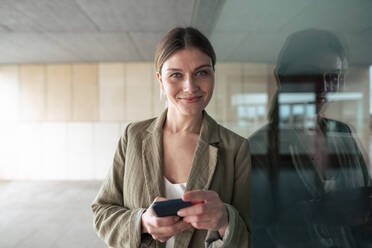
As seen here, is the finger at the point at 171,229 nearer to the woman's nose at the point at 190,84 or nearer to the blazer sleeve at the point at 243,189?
the blazer sleeve at the point at 243,189

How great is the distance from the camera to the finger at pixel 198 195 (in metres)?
0.79

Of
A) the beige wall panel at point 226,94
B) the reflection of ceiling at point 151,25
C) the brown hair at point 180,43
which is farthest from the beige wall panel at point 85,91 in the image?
the brown hair at point 180,43

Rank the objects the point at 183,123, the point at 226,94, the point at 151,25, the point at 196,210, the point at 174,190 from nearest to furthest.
A: 1. the point at 196,210
2. the point at 174,190
3. the point at 183,123
4. the point at 151,25
5. the point at 226,94

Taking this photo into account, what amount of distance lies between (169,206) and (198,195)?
116 mm

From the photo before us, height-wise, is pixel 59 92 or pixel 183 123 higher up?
pixel 59 92

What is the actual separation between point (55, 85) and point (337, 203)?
851 centimetres

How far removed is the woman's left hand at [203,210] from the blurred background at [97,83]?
2.08 feet

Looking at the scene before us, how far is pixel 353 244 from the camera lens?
102 cm

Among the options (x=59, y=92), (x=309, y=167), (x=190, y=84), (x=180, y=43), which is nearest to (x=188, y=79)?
(x=190, y=84)

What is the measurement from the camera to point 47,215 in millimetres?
5113

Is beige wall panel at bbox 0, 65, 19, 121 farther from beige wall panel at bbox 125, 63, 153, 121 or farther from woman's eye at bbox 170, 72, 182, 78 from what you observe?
woman's eye at bbox 170, 72, 182, 78

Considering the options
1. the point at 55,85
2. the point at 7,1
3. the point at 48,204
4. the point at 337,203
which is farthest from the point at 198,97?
the point at 55,85

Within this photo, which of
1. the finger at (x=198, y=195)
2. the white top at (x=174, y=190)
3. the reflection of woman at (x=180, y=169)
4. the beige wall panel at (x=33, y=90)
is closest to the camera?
the finger at (x=198, y=195)

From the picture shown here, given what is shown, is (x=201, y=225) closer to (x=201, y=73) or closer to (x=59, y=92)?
(x=201, y=73)
